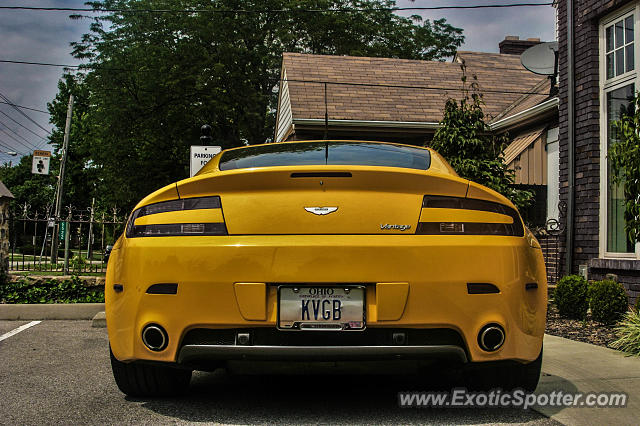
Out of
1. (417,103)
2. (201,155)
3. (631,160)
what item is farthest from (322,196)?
(417,103)

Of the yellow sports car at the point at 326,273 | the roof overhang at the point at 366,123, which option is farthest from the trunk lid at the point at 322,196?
the roof overhang at the point at 366,123

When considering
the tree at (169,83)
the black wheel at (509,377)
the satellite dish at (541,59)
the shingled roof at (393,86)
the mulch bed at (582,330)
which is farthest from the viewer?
the tree at (169,83)

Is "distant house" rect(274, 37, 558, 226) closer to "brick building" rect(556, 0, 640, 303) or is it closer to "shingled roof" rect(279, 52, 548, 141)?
"shingled roof" rect(279, 52, 548, 141)

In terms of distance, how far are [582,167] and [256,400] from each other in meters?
6.82

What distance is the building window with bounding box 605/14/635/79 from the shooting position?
841 cm

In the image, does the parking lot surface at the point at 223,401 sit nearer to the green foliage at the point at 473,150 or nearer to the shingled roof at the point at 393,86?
the green foliage at the point at 473,150

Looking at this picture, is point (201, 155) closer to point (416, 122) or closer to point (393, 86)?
point (416, 122)

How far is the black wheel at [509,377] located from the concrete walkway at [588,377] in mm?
178

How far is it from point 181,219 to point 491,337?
62.4 inches

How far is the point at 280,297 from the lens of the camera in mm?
3059

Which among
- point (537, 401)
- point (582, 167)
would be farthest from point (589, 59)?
point (537, 401)

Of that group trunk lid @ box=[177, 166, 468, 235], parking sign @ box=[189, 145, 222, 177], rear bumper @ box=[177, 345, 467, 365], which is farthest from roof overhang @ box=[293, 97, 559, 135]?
rear bumper @ box=[177, 345, 467, 365]

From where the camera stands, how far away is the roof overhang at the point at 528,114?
42.3 feet

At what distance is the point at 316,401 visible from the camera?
3.74 meters
